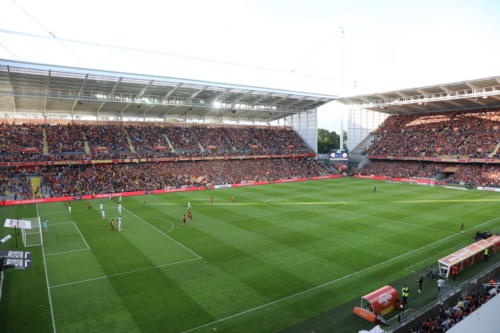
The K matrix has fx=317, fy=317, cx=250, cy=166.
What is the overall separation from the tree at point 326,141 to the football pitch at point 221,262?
199 ft

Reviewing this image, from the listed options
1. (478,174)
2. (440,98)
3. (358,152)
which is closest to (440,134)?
(440,98)

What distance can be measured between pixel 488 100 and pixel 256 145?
4173 cm

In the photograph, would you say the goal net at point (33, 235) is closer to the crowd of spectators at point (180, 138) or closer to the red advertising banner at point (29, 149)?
the red advertising banner at point (29, 149)

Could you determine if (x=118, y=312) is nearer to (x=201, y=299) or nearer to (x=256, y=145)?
(x=201, y=299)

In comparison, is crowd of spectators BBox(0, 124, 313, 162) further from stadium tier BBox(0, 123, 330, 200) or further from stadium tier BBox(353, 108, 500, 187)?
stadium tier BBox(353, 108, 500, 187)

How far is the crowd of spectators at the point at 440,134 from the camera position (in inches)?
2093

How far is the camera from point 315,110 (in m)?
70.3

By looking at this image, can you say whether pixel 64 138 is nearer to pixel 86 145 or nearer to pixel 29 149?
pixel 86 145

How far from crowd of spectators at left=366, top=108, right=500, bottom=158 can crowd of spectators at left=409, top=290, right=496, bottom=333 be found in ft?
155

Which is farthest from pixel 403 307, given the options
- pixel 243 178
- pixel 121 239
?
pixel 243 178

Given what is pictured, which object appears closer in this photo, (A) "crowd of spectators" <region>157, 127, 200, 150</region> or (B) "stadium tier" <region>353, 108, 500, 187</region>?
(B) "stadium tier" <region>353, 108, 500, 187</region>

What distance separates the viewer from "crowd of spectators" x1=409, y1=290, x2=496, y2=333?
10883mm

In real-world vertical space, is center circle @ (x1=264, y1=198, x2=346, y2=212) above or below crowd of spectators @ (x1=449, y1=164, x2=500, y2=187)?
below

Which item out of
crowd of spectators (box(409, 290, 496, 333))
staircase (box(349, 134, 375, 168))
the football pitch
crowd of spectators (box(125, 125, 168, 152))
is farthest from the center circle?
staircase (box(349, 134, 375, 168))
